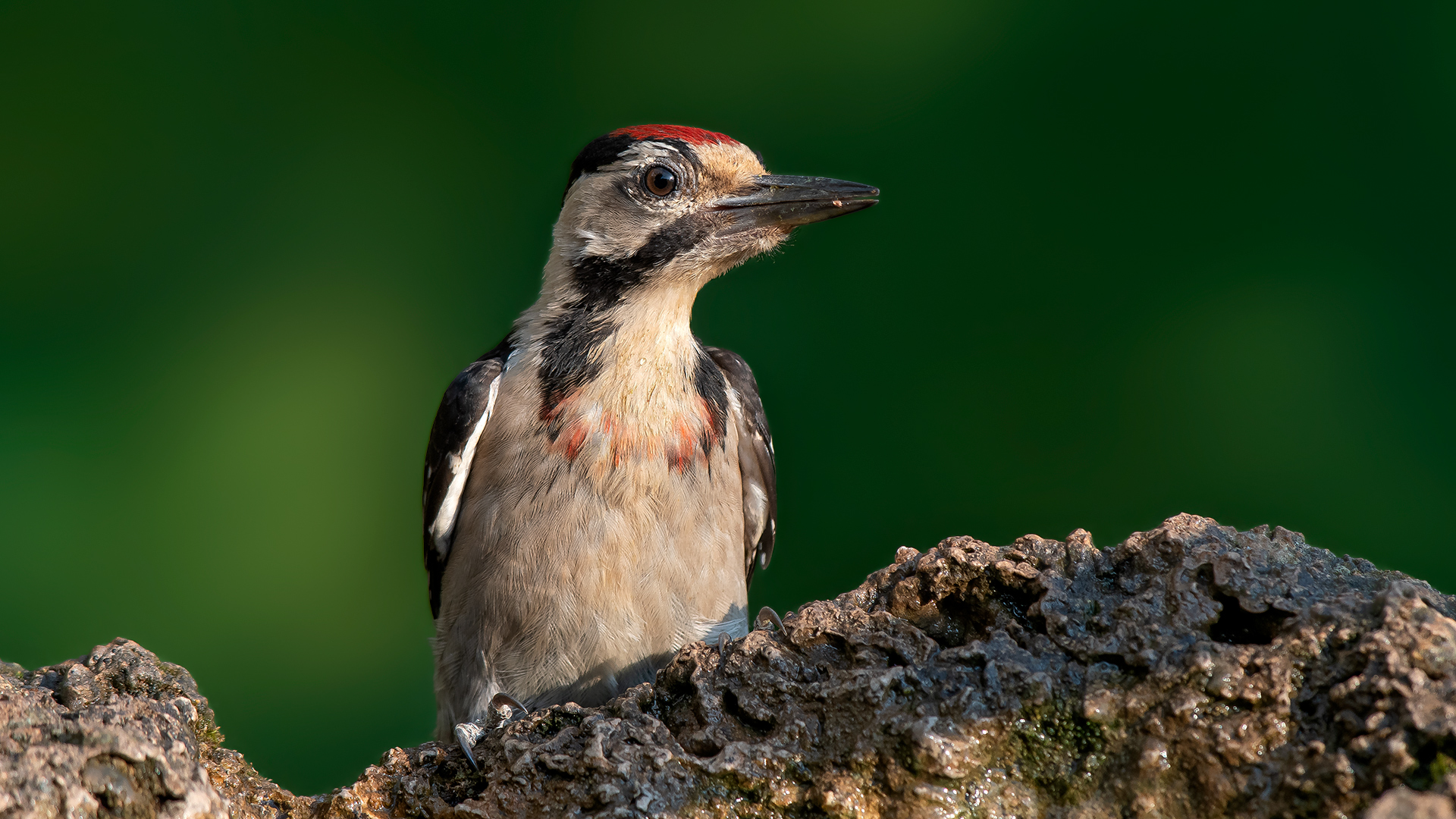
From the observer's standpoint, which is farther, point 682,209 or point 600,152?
point 600,152

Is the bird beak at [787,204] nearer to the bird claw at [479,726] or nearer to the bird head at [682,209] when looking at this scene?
the bird head at [682,209]

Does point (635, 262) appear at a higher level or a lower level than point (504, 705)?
higher

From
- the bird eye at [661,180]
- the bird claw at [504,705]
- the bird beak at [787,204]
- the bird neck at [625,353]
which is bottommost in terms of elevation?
the bird claw at [504,705]

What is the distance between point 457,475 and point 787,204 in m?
1.34

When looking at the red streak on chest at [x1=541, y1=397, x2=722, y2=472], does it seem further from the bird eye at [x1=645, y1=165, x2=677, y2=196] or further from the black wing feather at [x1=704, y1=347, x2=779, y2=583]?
the bird eye at [x1=645, y1=165, x2=677, y2=196]

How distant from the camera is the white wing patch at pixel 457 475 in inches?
127

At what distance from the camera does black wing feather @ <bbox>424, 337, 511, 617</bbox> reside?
3.22 m

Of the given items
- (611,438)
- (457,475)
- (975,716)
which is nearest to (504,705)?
(457,475)

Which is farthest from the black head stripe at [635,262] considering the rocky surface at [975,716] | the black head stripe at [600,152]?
the rocky surface at [975,716]

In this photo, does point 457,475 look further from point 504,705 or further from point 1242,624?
point 1242,624

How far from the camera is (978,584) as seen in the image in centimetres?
200

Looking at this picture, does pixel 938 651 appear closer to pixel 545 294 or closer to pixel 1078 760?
pixel 1078 760

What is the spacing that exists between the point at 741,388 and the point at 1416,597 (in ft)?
7.81

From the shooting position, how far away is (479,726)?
251 centimetres
